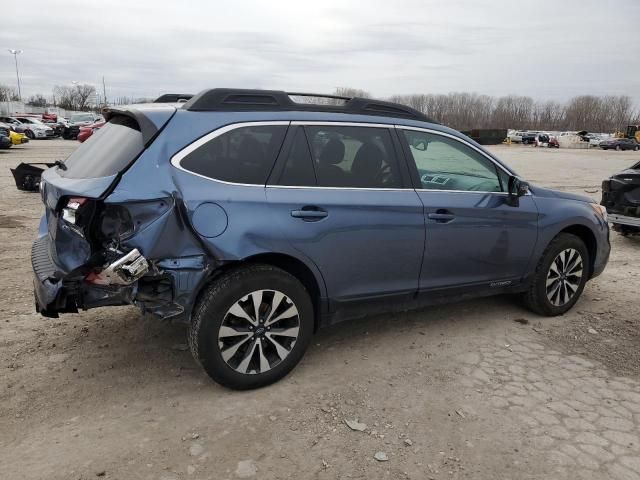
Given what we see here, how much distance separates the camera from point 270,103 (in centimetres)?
350

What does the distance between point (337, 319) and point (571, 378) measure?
1.71 metres

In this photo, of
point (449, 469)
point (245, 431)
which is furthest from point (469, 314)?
point (245, 431)

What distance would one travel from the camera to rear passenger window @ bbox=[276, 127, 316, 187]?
3.40m

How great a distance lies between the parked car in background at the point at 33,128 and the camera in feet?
118

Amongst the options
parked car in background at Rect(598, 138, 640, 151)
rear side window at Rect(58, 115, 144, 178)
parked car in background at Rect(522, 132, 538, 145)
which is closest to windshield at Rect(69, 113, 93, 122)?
rear side window at Rect(58, 115, 144, 178)

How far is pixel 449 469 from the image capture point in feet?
8.89

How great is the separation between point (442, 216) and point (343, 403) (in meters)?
1.57

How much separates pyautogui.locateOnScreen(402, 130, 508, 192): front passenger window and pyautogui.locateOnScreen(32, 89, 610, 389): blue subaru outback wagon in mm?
13

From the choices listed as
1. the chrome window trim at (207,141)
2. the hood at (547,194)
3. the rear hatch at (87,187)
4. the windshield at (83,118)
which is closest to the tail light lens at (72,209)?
the rear hatch at (87,187)

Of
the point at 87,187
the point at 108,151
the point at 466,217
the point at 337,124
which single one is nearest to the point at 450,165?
the point at 466,217

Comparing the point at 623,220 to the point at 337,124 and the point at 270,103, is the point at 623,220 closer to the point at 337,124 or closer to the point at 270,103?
the point at 337,124

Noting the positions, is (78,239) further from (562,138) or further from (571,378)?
(562,138)

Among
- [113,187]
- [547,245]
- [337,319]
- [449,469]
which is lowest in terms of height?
[449,469]

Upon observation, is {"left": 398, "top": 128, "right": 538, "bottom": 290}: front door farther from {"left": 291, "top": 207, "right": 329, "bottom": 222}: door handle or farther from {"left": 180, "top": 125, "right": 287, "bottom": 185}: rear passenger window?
{"left": 180, "top": 125, "right": 287, "bottom": 185}: rear passenger window
